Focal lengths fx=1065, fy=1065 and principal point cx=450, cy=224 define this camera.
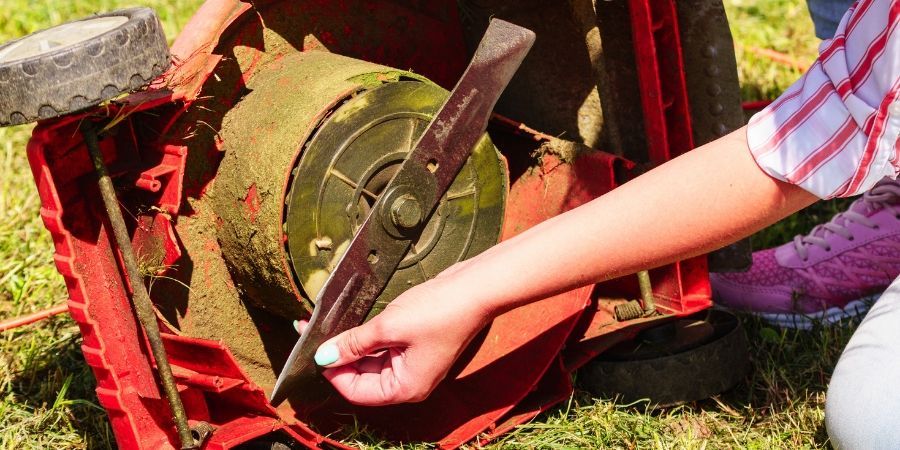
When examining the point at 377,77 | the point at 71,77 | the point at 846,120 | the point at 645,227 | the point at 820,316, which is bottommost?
the point at 820,316

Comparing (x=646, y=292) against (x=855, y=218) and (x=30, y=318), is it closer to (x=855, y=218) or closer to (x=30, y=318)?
(x=855, y=218)

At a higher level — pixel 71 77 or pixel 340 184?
pixel 71 77

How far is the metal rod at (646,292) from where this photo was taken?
2.28 meters

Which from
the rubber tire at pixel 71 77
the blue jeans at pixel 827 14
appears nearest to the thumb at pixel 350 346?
the rubber tire at pixel 71 77

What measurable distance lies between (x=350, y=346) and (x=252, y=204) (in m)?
0.33

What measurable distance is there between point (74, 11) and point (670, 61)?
9.24ft

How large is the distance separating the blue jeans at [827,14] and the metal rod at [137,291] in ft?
6.65

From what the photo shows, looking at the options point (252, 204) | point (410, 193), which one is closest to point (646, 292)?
point (410, 193)

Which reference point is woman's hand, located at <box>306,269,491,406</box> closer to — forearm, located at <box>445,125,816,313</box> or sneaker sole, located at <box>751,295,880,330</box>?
forearm, located at <box>445,125,816,313</box>

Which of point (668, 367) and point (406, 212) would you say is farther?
point (668, 367)

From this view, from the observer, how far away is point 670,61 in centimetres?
219

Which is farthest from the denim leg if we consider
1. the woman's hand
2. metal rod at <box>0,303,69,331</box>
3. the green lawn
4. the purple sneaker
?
metal rod at <box>0,303,69,331</box>

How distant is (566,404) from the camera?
2328mm

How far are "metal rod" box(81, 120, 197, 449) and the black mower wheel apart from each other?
936mm
